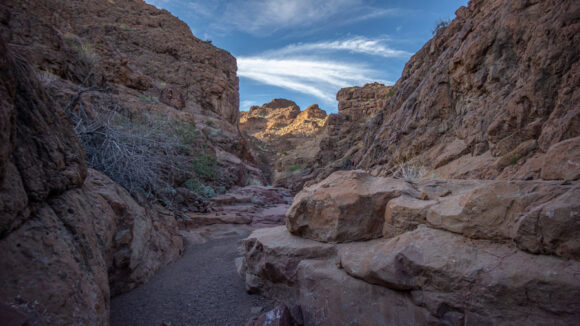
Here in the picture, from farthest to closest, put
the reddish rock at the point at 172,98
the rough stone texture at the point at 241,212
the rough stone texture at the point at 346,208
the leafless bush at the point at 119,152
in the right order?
the reddish rock at the point at 172,98 < the rough stone texture at the point at 241,212 < the leafless bush at the point at 119,152 < the rough stone texture at the point at 346,208

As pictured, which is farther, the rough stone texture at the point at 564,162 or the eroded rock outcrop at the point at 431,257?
the rough stone texture at the point at 564,162

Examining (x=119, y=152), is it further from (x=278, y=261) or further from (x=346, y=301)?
(x=346, y=301)

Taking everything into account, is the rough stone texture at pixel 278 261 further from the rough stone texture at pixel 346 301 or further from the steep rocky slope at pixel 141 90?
the steep rocky slope at pixel 141 90

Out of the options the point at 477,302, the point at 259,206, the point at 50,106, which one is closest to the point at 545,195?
the point at 477,302

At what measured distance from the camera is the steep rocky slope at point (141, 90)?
4.22 metres

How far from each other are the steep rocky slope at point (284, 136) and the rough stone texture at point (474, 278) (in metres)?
15.7

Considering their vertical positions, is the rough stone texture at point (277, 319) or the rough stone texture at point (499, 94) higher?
the rough stone texture at point (499, 94)

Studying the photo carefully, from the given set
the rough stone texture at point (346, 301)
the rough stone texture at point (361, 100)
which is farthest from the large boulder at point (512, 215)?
the rough stone texture at point (361, 100)

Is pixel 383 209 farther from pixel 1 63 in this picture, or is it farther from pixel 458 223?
pixel 1 63

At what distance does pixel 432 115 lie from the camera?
7047 millimetres

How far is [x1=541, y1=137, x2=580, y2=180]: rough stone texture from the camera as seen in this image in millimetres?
1664

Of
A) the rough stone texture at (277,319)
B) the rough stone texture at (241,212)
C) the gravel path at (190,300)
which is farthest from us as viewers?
the rough stone texture at (241,212)

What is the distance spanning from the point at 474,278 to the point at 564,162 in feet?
3.41

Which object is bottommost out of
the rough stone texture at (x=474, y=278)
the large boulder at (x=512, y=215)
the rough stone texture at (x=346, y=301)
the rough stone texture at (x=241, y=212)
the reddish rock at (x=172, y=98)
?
the rough stone texture at (x=241, y=212)
